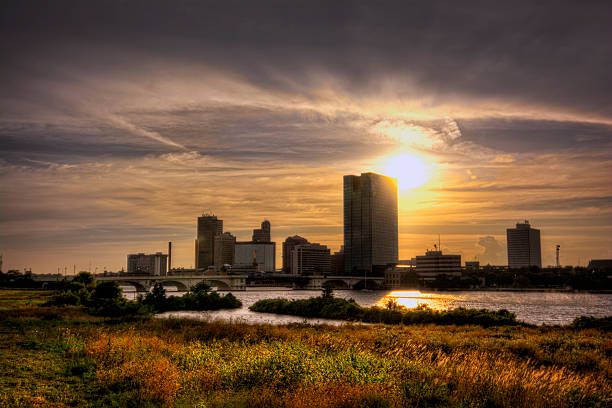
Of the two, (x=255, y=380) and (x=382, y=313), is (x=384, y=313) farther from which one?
(x=255, y=380)

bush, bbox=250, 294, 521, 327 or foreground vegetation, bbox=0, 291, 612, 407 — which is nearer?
foreground vegetation, bbox=0, 291, 612, 407

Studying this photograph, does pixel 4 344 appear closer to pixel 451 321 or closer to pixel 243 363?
pixel 243 363

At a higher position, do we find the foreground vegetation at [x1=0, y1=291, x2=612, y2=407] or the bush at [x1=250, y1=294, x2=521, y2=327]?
the foreground vegetation at [x1=0, y1=291, x2=612, y2=407]

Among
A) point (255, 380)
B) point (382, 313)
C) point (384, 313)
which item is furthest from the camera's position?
point (382, 313)

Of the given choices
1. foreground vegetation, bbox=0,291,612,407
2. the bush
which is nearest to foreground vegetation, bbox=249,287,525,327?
the bush

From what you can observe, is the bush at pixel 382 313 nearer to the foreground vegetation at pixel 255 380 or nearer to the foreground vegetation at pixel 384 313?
the foreground vegetation at pixel 384 313

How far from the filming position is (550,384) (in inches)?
666

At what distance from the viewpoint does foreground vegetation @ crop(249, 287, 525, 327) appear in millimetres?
68438

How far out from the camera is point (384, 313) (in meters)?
84.2

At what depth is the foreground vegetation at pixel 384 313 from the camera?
225 feet

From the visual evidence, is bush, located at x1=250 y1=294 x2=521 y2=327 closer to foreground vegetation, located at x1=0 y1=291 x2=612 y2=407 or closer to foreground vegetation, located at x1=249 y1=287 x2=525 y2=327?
foreground vegetation, located at x1=249 y1=287 x2=525 y2=327

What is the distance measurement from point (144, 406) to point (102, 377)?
4628 mm

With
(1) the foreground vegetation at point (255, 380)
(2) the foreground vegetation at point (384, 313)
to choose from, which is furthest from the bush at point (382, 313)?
(1) the foreground vegetation at point (255, 380)

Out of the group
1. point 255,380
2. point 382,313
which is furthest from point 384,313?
point 255,380
